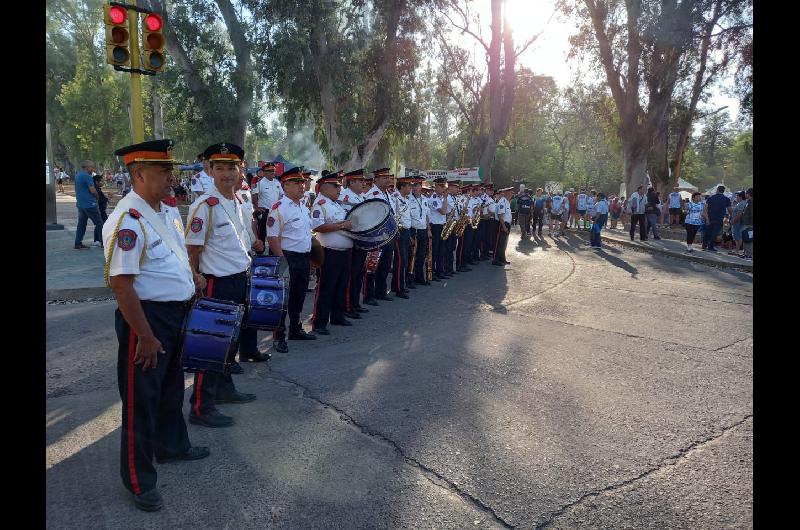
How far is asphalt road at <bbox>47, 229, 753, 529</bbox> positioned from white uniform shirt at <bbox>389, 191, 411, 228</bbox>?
270cm

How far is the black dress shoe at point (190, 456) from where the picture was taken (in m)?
3.48

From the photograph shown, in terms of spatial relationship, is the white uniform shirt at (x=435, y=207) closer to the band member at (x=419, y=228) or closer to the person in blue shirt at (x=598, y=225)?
the band member at (x=419, y=228)

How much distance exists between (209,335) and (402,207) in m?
6.47

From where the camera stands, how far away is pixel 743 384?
498 cm

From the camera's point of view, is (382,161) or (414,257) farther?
(382,161)

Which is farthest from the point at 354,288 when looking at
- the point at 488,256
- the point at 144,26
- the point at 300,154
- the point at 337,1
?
the point at 300,154

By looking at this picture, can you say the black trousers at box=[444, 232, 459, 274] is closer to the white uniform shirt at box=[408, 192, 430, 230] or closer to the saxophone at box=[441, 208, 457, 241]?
the saxophone at box=[441, 208, 457, 241]

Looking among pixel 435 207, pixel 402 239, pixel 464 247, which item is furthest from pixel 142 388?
pixel 464 247

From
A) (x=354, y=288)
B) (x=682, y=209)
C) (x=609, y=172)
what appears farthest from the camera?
(x=609, y=172)

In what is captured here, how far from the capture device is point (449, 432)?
12.9ft

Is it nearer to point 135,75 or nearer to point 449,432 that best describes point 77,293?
point 135,75

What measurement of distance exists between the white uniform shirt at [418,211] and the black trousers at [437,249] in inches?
27.1
